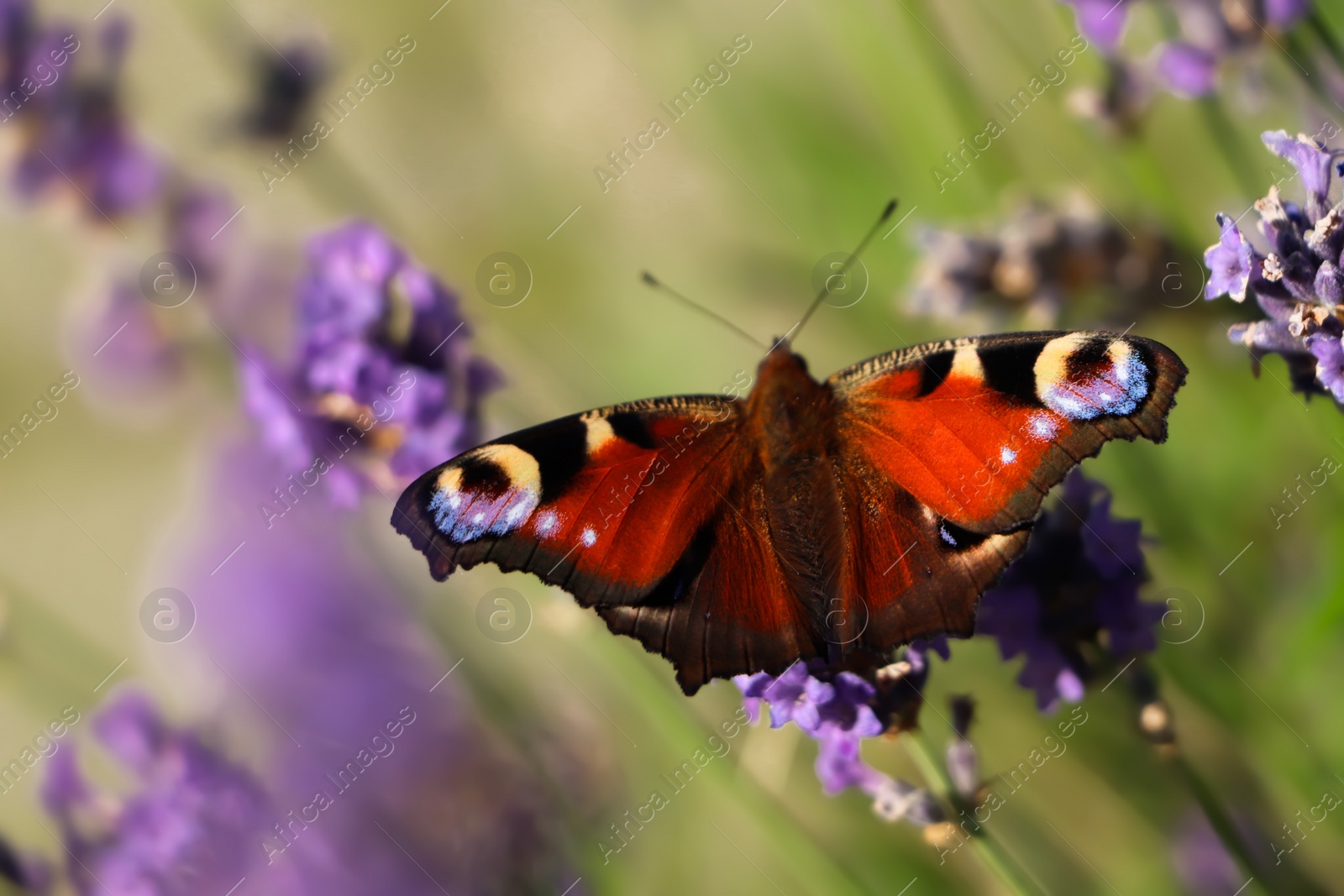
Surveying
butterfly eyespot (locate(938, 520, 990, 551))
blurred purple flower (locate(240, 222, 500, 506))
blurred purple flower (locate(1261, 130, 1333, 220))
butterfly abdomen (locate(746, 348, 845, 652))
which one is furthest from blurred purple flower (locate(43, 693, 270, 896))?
blurred purple flower (locate(1261, 130, 1333, 220))

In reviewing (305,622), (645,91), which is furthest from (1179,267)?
(305,622)

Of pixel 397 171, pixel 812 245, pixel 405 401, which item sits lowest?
pixel 812 245

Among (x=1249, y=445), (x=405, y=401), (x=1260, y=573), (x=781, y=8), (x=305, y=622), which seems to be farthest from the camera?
(x=781, y=8)

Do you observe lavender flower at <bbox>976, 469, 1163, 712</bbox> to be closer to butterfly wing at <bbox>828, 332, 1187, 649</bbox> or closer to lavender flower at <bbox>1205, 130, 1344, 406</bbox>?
butterfly wing at <bbox>828, 332, 1187, 649</bbox>

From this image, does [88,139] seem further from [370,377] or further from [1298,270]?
[1298,270]

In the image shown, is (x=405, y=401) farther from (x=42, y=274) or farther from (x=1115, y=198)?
(x=42, y=274)

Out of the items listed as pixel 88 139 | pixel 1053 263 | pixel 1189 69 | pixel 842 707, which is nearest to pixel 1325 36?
pixel 1189 69

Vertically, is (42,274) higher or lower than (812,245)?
higher
